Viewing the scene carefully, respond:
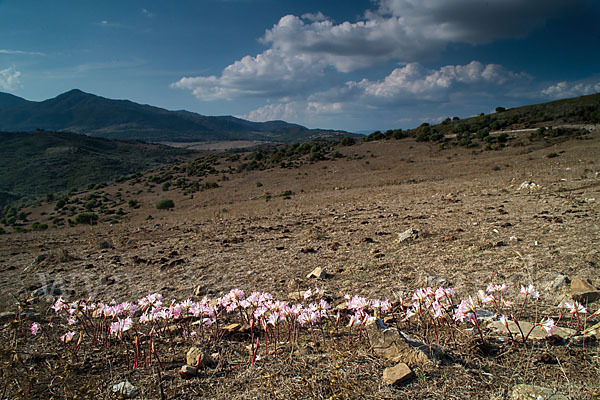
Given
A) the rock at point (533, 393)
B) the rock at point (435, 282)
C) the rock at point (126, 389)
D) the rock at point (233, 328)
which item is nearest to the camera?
the rock at point (533, 393)

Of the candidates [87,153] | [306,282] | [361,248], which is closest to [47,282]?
[306,282]

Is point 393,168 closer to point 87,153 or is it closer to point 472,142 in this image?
point 472,142

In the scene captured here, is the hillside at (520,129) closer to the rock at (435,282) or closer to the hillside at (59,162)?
the rock at (435,282)

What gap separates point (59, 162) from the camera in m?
74.5

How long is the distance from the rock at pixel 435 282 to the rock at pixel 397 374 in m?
1.95

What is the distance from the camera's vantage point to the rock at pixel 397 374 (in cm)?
228

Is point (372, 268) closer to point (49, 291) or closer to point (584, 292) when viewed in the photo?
point (584, 292)

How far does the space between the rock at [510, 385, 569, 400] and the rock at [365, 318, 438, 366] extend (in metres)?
0.60

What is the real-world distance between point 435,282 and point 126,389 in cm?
372

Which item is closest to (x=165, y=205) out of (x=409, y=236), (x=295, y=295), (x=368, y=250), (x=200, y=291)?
(x=200, y=291)

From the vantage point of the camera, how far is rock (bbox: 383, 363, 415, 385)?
2285 mm

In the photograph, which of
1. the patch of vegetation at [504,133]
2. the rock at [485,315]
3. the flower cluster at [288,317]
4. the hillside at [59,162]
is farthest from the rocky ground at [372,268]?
the hillside at [59,162]

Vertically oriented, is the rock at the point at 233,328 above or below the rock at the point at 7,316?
above

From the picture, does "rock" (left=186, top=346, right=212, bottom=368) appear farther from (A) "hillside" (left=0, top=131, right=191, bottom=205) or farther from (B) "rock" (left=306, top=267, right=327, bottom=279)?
(A) "hillside" (left=0, top=131, right=191, bottom=205)
